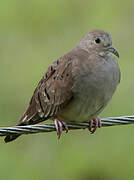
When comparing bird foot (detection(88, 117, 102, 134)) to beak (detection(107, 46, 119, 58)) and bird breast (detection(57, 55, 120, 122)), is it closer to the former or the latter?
bird breast (detection(57, 55, 120, 122))

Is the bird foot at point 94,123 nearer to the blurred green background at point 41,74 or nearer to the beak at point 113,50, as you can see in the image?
the beak at point 113,50

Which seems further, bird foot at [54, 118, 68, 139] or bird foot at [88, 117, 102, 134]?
bird foot at [88, 117, 102, 134]

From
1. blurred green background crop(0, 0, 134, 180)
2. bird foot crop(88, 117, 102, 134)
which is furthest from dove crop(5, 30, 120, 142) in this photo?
blurred green background crop(0, 0, 134, 180)

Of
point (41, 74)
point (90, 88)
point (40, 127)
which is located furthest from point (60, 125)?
point (41, 74)

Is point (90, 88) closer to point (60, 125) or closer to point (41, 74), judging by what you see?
point (60, 125)

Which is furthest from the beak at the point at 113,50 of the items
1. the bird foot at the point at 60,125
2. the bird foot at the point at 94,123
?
the bird foot at the point at 60,125

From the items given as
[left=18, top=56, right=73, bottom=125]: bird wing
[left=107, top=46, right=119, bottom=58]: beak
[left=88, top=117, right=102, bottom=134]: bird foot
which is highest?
[left=107, top=46, right=119, bottom=58]: beak

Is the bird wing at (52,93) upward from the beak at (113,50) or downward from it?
downward

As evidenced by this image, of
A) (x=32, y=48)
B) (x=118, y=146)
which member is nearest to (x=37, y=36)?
(x=32, y=48)
